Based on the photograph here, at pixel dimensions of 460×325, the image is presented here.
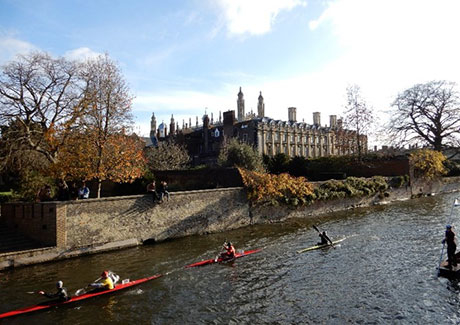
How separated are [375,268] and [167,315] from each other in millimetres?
7952

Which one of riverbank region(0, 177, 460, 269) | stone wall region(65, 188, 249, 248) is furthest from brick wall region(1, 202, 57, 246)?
stone wall region(65, 188, 249, 248)

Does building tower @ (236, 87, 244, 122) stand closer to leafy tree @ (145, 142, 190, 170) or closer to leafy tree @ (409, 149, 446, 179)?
leafy tree @ (145, 142, 190, 170)

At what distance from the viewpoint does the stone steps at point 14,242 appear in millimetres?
15684

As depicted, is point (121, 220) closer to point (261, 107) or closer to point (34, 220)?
point (34, 220)

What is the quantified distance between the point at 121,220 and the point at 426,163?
35721 mm

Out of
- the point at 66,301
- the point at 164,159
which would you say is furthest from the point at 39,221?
the point at 164,159

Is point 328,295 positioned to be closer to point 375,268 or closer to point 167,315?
point 375,268

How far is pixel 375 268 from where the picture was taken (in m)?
12.8

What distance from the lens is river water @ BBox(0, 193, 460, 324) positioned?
9266 millimetres

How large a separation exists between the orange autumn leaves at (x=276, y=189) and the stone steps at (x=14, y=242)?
43.0ft

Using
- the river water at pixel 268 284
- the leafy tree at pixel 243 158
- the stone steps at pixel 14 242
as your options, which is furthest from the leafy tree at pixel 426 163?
the stone steps at pixel 14 242

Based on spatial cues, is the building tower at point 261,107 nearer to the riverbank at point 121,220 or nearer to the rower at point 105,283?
the riverbank at point 121,220

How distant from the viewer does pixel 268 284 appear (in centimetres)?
1159

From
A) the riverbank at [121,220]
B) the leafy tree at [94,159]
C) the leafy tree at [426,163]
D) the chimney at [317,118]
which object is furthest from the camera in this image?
the chimney at [317,118]
